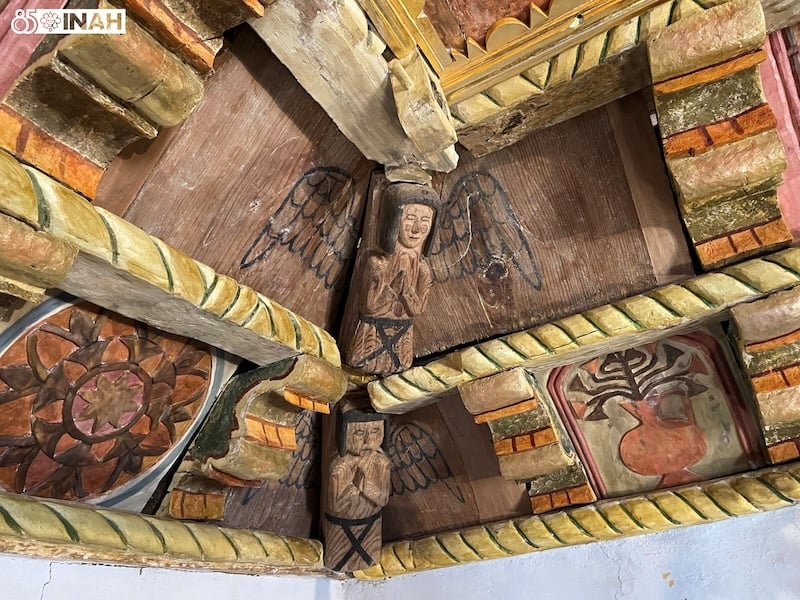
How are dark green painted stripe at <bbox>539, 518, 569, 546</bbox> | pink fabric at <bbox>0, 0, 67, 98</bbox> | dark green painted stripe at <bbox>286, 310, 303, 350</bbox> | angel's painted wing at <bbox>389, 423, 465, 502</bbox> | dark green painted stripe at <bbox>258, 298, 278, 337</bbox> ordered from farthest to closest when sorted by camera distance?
angel's painted wing at <bbox>389, 423, 465, 502</bbox> < dark green painted stripe at <bbox>539, 518, 569, 546</bbox> < dark green painted stripe at <bbox>286, 310, 303, 350</bbox> < dark green painted stripe at <bbox>258, 298, 278, 337</bbox> < pink fabric at <bbox>0, 0, 67, 98</bbox>

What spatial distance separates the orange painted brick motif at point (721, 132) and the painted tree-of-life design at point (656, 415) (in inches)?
23.3

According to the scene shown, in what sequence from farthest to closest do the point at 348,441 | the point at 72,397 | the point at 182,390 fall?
the point at 348,441 → the point at 182,390 → the point at 72,397

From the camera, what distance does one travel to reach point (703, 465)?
1793 mm

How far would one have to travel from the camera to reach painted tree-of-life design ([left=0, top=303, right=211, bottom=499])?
141cm

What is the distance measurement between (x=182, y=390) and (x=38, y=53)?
995 mm

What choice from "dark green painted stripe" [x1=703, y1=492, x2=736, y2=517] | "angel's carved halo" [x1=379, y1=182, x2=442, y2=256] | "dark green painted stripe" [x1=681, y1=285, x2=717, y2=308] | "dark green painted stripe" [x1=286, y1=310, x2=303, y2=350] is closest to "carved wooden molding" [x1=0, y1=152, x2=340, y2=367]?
"dark green painted stripe" [x1=286, y1=310, x2=303, y2=350]

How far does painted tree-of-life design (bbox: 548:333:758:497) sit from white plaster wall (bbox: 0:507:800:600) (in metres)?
0.17

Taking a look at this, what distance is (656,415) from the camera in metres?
1.85

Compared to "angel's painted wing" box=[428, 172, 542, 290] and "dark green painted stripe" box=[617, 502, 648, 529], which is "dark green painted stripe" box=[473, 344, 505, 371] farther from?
"dark green painted stripe" box=[617, 502, 648, 529]

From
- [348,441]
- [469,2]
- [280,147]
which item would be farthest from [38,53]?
[348,441]

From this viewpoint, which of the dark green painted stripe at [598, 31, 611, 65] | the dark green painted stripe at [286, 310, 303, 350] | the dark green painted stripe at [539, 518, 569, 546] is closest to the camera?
the dark green painted stripe at [598, 31, 611, 65]

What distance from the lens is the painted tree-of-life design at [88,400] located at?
141 centimetres

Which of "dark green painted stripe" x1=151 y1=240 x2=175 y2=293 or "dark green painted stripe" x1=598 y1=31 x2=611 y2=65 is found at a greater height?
"dark green painted stripe" x1=598 y1=31 x2=611 y2=65

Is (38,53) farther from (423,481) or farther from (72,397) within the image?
(423,481)
